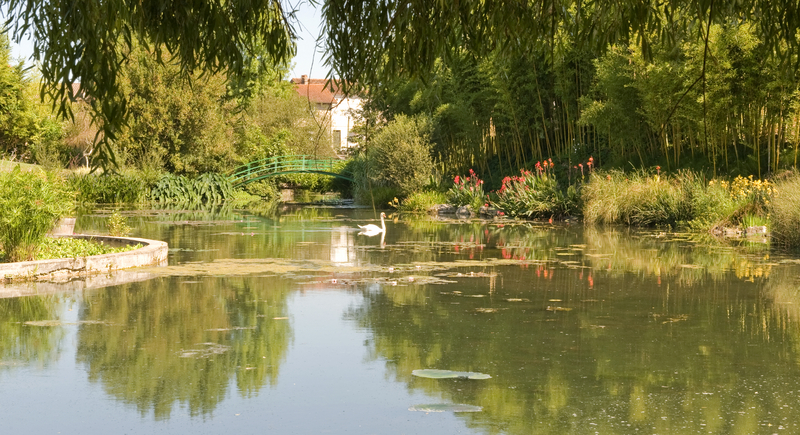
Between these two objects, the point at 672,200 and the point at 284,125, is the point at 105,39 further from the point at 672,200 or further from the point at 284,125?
the point at 284,125

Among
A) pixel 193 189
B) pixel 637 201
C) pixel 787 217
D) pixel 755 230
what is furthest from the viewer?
pixel 193 189

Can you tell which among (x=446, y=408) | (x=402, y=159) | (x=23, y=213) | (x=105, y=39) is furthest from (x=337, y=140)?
(x=105, y=39)

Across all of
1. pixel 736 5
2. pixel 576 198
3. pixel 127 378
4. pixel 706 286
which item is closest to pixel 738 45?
pixel 576 198

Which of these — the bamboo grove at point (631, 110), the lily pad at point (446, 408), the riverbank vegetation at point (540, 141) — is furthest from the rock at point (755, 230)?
the lily pad at point (446, 408)

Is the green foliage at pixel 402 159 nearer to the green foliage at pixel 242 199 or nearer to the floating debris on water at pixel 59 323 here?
the green foliage at pixel 242 199

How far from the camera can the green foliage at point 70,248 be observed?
13.6 metres

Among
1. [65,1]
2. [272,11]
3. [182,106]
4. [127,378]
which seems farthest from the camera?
[182,106]

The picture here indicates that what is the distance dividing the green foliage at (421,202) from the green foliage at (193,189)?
11342mm

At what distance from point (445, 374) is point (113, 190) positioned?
3692 centimetres

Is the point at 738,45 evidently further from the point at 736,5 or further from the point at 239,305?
the point at 736,5

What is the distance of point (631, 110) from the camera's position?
28.9m

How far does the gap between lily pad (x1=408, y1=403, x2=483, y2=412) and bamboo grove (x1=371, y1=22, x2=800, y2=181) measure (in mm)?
8642

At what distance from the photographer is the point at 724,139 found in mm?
26125

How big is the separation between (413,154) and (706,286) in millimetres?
27611
